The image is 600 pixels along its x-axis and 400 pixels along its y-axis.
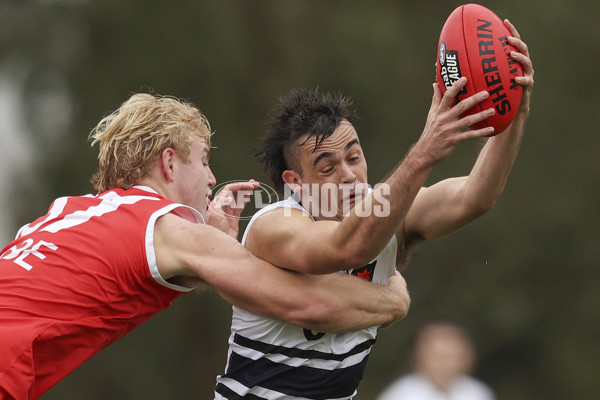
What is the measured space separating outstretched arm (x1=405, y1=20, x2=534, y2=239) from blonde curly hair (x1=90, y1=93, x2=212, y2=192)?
129 cm

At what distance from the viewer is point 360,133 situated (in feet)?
42.2

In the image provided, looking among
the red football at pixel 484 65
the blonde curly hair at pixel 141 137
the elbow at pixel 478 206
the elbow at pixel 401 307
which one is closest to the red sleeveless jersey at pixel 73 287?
the blonde curly hair at pixel 141 137

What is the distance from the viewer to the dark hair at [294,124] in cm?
502

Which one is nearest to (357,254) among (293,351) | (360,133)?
(293,351)

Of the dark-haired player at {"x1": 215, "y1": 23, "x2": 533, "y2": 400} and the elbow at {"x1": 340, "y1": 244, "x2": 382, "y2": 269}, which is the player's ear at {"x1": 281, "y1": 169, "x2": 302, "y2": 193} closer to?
the dark-haired player at {"x1": 215, "y1": 23, "x2": 533, "y2": 400}

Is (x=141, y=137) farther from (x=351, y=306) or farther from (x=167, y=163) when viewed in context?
(x=351, y=306)

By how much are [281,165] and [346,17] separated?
868 centimetres

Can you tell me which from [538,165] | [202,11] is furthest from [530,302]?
[202,11]

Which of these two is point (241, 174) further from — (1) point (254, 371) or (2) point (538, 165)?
(1) point (254, 371)

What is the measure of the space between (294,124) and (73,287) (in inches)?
57.2

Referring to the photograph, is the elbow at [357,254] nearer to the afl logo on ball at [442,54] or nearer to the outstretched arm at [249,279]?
the outstretched arm at [249,279]

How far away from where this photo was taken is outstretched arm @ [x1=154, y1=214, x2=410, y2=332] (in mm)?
4449

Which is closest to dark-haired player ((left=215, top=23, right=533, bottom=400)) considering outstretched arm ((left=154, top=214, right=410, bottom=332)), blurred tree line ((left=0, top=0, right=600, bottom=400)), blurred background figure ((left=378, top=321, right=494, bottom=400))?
outstretched arm ((left=154, top=214, right=410, bottom=332))

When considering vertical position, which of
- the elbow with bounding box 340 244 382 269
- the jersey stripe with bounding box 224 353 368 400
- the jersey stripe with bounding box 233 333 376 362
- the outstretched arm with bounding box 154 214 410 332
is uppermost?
the elbow with bounding box 340 244 382 269
